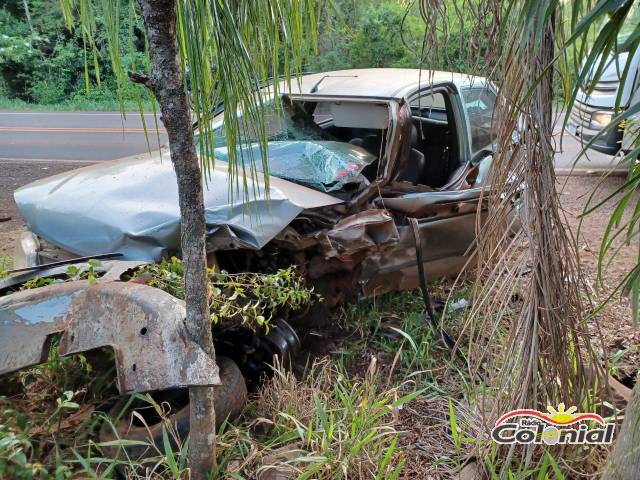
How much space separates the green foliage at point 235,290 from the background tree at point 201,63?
55 centimetres

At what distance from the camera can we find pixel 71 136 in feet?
41.6

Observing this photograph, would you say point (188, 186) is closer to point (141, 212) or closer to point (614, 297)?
point (141, 212)

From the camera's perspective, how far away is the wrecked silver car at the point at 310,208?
2.93 m

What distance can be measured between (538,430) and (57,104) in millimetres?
19581

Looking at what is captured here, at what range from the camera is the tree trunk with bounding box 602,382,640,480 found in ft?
5.48

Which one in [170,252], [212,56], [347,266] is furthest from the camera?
[347,266]

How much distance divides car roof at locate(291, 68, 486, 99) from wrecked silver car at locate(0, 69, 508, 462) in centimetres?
2

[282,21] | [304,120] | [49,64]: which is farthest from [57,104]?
[282,21]

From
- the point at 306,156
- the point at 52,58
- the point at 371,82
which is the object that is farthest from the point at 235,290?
the point at 52,58

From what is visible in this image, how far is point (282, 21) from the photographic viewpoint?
158 cm

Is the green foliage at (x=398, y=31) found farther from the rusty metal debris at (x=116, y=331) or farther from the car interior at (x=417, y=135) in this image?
the rusty metal debris at (x=116, y=331)

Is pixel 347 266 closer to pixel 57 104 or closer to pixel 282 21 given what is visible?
pixel 282 21

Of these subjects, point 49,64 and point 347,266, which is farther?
point 49,64

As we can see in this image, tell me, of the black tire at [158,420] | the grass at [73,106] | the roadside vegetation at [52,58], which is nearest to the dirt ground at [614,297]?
the black tire at [158,420]
